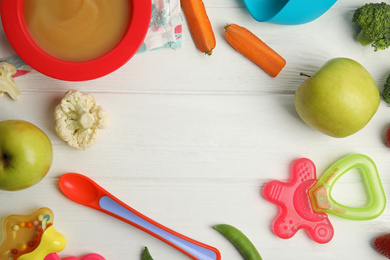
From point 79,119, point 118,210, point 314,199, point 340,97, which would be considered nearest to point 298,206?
point 314,199

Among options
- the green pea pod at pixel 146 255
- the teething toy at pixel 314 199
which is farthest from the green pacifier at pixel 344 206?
the green pea pod at pixel 146 255

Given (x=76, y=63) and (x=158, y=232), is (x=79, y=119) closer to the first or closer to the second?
(x=76, y=63)

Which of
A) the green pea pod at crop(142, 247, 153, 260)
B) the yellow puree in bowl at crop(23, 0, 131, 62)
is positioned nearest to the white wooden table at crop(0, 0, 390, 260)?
the green pea pod at crop(142, 247, 153, 260)

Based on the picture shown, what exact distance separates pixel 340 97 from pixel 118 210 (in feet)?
1.70

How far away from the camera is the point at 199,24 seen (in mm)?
944

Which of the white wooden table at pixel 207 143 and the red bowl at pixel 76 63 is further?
the white wooden table at pixel 207 143

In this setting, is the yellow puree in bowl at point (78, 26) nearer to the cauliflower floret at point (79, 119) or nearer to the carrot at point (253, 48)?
the cauliflower floret at point (79, 119)

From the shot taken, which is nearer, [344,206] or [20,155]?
[20,155]

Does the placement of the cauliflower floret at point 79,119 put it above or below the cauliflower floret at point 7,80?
below

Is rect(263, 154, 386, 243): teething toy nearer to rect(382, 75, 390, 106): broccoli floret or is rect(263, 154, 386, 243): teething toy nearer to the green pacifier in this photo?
the green pacifier

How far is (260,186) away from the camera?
0.99 m

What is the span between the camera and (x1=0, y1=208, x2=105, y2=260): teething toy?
3.06 ft

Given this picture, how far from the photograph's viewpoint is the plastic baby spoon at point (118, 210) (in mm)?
954

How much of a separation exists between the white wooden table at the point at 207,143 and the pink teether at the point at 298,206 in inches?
0.9
